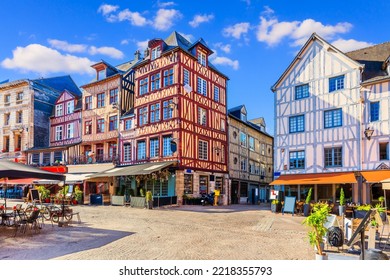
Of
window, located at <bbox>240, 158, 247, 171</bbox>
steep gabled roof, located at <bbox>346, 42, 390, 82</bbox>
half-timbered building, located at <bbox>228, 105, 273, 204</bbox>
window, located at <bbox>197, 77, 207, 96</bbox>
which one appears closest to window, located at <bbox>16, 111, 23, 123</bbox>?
window, located at <bbox>197, 77, 207, 96</bbox>

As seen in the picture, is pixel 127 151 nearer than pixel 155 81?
No

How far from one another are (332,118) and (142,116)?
11168 mm

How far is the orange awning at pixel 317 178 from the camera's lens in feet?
44.0

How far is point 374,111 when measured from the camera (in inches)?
546

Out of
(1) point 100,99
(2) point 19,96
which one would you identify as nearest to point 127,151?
(1) point 100,99

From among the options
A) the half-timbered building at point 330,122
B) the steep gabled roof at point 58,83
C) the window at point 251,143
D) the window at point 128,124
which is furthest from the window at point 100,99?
the half-timbered building at point 330,122

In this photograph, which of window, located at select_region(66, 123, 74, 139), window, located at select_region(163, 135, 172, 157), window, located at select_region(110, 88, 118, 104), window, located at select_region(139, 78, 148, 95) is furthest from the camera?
window, located at select_region(66, 123, 74, 139)

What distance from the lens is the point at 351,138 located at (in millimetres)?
14383

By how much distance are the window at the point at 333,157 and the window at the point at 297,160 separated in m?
1.15

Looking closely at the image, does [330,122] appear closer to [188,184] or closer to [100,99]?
[188,184]

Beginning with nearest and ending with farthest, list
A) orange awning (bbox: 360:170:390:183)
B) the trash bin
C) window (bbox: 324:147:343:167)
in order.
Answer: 1. the trash bin
2. orange awning (bbox: 360:170:390:183)
3. window (bbox: 324:147:343:167)

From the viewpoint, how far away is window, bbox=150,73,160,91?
1933 centimetres

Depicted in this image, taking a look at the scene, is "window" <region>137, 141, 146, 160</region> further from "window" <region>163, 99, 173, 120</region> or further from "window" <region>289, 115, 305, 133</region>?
"window" <region>289, 115, 305, 133</region>

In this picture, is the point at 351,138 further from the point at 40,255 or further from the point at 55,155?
the point at 55,155
